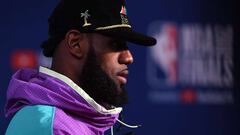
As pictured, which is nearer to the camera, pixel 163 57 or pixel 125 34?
pixel 125 34

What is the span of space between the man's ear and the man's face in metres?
0.01

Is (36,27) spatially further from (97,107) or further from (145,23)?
(97,107)


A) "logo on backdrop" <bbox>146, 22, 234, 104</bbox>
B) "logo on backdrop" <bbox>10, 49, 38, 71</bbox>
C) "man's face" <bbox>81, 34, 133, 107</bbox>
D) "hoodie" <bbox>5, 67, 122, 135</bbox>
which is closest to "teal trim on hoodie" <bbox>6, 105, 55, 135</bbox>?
"hoodie" <bbox>5, 67, 122, 135</bbox>

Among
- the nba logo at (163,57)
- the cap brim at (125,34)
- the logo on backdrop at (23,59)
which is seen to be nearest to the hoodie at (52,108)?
the cap brim at (125,34)

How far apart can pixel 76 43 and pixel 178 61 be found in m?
Answer: 1.51

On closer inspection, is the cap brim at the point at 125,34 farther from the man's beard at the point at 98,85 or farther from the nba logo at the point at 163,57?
the nba logo at the point at 163,57

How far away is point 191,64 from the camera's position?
2.45 meters

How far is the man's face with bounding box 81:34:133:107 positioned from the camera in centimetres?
94

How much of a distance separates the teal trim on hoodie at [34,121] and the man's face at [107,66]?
0.10 meters

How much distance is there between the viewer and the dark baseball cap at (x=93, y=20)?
3.10 ft

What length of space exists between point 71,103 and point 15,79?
0.13m

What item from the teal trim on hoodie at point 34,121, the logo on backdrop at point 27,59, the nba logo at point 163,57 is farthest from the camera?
the nba logo at point 163,57

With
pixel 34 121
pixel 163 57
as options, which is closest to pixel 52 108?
pixel 34 121

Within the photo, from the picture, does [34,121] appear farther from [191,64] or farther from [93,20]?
[191,64]
